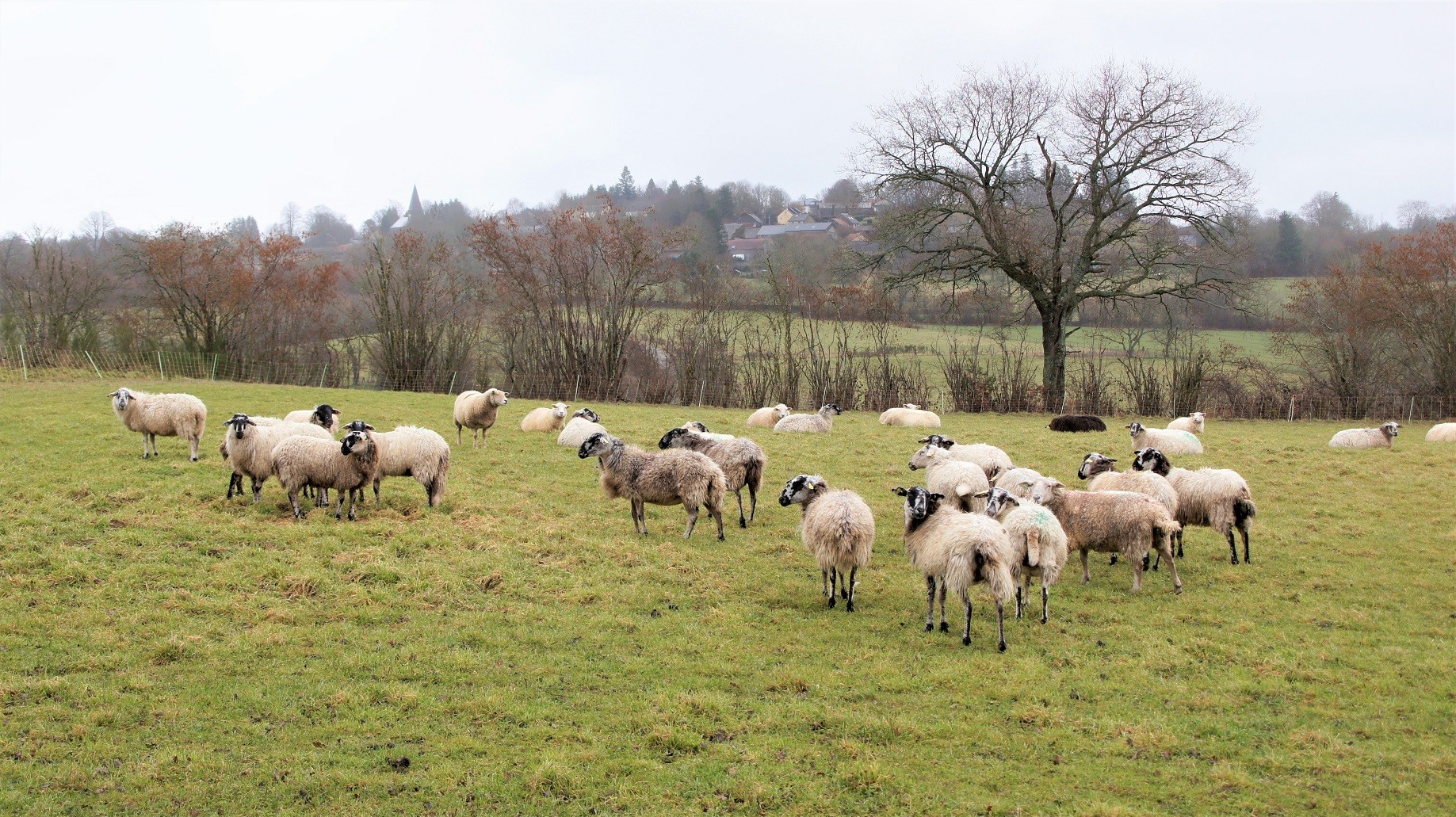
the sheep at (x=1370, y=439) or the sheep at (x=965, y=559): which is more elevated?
the sheep at (x=1370, y=439)

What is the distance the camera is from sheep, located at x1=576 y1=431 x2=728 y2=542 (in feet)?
37.9

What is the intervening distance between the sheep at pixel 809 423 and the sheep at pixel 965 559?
520 inches

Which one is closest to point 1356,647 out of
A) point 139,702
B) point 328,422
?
point 139,702

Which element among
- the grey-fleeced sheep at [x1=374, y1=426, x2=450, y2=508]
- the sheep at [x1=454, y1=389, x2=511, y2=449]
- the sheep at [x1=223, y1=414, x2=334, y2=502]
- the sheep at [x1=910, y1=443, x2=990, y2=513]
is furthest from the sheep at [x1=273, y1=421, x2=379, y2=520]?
the sheep at [x1=910, y1=443, x2=990, y2=513]

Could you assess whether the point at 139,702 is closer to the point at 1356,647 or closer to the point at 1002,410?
the point at 1356,647

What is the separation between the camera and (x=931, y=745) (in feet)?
20.8

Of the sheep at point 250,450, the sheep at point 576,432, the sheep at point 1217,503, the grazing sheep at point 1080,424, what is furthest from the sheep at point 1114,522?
the grazing sheep at point 1080,424

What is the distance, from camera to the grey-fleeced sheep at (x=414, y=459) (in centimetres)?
1239

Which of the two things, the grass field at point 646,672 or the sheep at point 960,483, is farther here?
the sheep at point 960,483

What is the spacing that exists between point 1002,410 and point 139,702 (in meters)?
29.8

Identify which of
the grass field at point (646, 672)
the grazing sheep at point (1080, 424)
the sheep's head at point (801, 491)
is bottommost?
the grass field at point (646, 672)

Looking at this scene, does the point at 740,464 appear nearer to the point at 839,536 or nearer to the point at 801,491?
the point at 801,491

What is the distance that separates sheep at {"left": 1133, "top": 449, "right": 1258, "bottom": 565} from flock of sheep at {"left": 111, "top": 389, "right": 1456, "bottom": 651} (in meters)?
0.02

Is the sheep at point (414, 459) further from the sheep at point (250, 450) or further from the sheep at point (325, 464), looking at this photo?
the sheep at point (250, 450)
